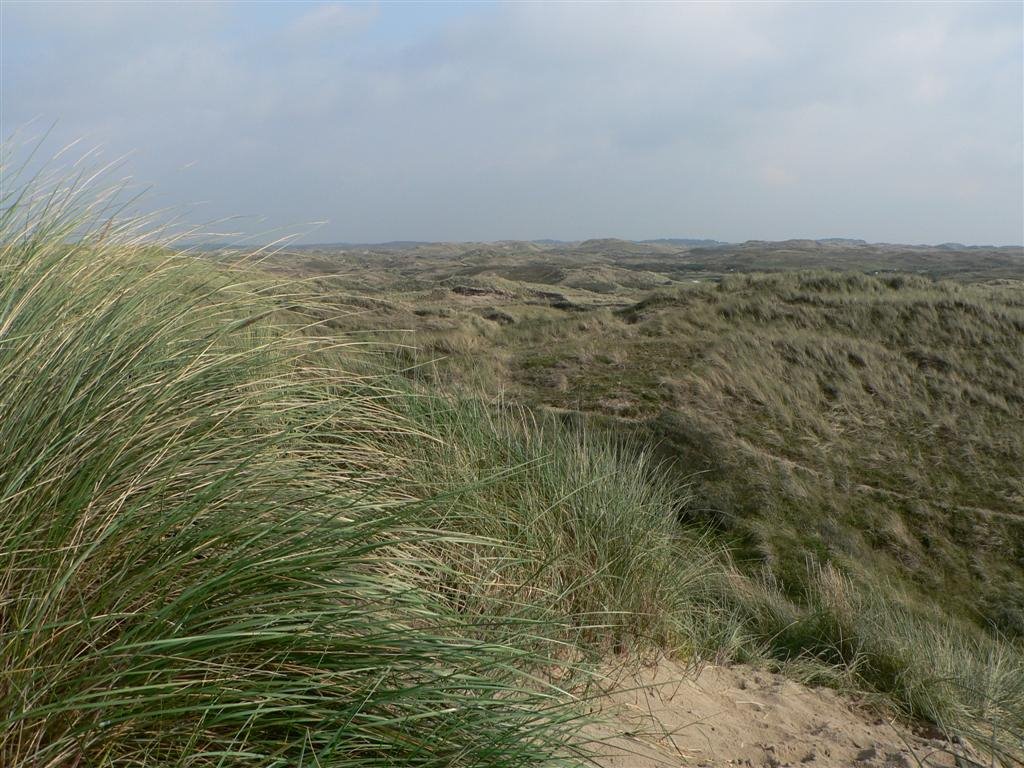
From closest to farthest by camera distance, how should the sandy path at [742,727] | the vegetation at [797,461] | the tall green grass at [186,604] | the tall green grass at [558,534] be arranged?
the tall green grass at [186,604] < the sandy path at [742,727] < the tall green grass at [558,534] < the vegetation at [797,461]

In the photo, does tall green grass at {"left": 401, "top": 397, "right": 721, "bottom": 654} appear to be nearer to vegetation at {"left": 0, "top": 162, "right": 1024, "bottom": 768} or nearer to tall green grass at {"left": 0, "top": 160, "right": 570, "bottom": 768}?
vegetation at {"left": 0, "top": 162, "right": 1024, "bottom": 768}

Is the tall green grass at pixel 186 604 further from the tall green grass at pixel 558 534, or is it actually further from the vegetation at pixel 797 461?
the tall green grass at pixel 558 534

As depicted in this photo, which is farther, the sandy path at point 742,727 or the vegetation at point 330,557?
the sandy path at point 742,727

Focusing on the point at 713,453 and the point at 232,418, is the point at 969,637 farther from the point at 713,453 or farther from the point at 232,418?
the point at 232,418

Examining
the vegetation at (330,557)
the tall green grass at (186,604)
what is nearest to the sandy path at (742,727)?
the vegetation at (330,557)

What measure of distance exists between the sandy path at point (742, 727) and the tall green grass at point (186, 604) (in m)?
0.73

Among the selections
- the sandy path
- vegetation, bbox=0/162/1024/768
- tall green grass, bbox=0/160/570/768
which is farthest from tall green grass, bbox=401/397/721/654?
tall green grass, bbox=0/160/570/768

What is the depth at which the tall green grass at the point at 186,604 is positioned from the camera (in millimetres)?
1402

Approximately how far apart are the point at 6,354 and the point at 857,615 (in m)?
4.44

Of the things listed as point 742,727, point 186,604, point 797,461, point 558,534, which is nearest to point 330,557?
point 186,604

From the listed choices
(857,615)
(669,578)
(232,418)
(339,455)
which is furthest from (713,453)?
(232,418)

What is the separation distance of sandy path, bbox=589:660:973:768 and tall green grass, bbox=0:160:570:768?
0.73 meters

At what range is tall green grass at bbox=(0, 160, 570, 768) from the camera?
1402 millimetres

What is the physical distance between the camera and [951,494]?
8953 mm
